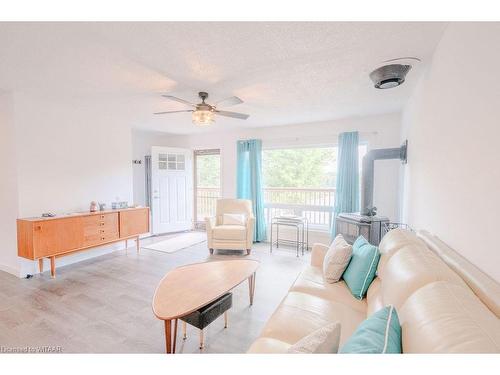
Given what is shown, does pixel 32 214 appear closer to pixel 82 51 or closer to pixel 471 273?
pixel 82 51

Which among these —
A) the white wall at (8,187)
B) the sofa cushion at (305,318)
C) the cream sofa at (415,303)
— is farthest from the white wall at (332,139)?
the white wall at (8,187)

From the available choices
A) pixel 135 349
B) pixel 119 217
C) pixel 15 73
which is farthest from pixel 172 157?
pixel 135 349

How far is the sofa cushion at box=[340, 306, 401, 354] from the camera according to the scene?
0.79m

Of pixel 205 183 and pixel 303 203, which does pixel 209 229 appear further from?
pixel 205 183

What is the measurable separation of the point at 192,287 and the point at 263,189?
320cm

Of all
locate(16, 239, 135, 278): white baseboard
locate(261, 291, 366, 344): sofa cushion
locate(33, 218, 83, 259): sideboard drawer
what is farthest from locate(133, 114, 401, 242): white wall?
Result: locate(261, 291, 366, 344): sofa cushion

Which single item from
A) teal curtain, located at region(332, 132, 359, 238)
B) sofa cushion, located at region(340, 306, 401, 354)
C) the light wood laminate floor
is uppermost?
teal curtain, located at region(332, 132, 359, 238)

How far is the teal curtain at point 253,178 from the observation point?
4875 mm

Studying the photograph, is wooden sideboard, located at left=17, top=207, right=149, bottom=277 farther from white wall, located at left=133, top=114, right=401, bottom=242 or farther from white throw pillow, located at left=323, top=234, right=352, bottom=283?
white throw pillow, located at left=323, top=234, right=352, bottom=283

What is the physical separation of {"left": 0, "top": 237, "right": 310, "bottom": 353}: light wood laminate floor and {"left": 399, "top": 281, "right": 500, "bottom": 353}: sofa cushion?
1343 millimetres

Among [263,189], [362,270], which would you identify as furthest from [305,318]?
[263,189]

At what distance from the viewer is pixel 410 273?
3.96 feet

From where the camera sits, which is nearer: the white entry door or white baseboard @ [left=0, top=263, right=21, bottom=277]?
white baseboard @ [left=0, top=263, right=21, bottom=277]
